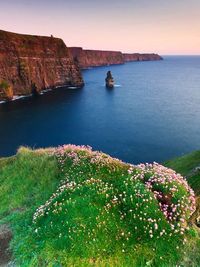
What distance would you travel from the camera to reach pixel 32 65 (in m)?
168

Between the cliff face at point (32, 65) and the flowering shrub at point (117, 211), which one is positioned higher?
the flowering shrub at point (117, 211)

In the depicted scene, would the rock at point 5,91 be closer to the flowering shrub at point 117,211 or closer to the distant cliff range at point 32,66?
the distant cliff range at point 32,66

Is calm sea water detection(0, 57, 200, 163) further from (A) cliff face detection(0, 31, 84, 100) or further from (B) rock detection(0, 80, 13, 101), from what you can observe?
(A) cliff face detection(0, 31, 84, 100)

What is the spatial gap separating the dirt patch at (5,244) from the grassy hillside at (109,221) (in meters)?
0.26

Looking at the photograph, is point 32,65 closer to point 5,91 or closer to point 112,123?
point 5,91

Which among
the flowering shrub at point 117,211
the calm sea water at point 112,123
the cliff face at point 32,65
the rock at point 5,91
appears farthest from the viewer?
the cliff face at point 32,65

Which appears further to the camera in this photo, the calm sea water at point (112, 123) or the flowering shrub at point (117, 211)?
the calm sea water at point (112, 123)

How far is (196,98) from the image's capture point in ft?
466

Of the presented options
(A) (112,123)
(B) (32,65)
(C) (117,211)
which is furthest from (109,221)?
(B) (32,65)

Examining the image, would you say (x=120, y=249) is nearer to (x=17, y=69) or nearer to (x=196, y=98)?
(x=196, y=98)

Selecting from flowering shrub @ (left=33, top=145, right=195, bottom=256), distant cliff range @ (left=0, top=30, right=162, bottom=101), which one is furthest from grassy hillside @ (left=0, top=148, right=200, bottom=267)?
distant cliff range @ (left=0, top=30, right=162, bottom=101)

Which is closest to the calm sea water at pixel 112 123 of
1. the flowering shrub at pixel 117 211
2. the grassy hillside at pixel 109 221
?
the grassy hillside at pixel 109 221

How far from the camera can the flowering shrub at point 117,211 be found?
10.9m

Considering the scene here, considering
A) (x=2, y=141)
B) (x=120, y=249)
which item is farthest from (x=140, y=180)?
(x=2, y=141)
